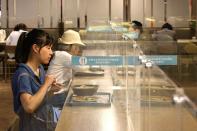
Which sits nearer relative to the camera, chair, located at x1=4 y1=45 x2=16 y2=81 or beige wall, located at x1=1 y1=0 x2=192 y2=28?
chair, located at x1=4 y1=45 x2=16 y2=81

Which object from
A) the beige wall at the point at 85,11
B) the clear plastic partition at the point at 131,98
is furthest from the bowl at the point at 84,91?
the beige wall at the point at 85,11

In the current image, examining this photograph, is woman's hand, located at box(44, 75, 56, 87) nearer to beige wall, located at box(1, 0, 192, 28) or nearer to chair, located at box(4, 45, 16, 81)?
chair, located at box(4, 45, 16, 81)

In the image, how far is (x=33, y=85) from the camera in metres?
2.19

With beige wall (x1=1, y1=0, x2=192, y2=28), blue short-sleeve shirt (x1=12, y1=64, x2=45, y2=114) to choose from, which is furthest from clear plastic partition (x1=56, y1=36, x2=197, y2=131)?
beige wall (x1=1, y1=0, x2=192, y2=28)

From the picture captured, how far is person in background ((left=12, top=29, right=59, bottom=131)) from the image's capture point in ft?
6.86

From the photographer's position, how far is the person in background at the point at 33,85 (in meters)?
2.09

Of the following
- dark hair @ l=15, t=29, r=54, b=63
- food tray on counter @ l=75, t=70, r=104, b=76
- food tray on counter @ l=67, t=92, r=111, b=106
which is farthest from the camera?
food tray on counter @ l=75, t=70, r=104, b=76

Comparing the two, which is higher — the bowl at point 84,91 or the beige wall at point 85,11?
the beige wall at point 85,11

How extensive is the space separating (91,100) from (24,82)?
2.21ft

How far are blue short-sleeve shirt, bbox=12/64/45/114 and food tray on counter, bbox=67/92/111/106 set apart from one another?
44 cm

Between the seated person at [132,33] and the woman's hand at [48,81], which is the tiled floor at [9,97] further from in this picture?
the woman's hand at [48,81]

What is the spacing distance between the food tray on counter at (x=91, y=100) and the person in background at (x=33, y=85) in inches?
10.7

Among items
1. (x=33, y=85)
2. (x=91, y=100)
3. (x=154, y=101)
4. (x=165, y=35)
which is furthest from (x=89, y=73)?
(x=165, y=35)

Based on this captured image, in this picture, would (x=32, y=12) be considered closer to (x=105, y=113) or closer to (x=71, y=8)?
(x=71, y=8)
